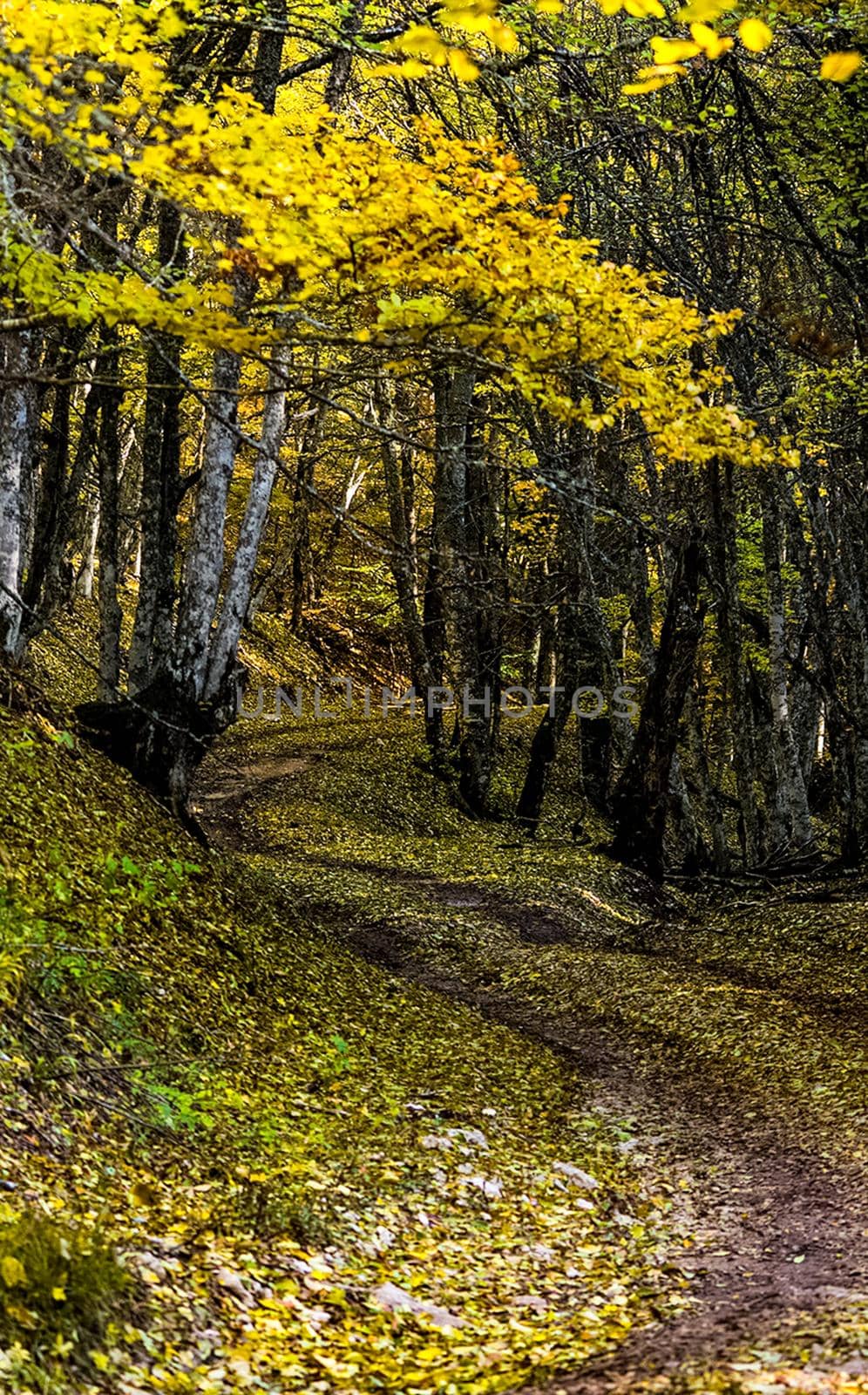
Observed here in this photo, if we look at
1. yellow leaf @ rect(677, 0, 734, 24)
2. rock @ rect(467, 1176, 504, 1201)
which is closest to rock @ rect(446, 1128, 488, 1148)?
rock @ rect(467, 1176, 504, 1201)

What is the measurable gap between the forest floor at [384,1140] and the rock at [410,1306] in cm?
1

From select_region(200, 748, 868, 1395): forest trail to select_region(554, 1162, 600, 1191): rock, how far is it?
0.52m

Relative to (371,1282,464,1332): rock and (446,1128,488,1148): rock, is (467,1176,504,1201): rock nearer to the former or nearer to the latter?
(446,1128,488,1148): rock

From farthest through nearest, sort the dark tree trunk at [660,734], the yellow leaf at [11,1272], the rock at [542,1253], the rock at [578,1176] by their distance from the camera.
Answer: the dark tree trunk at [660,734]
the rock at [578,1176]
the rock at [542,1253]
the yellow leaf at [11,1272]

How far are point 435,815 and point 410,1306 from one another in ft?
54.1

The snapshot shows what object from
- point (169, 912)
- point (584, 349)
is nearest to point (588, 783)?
point (169, 912)

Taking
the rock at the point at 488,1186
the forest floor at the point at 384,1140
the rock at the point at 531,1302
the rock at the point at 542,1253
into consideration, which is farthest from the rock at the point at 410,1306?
the rock at the point at 488,1186

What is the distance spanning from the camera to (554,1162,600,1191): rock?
6.46m

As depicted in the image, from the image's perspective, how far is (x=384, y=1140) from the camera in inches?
250

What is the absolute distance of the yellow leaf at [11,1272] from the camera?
3.36 meters

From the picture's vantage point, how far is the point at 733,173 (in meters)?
14.6

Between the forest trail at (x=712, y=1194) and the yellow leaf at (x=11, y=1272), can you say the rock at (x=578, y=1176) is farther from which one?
the yellow leaf at (x=11, y=1272)

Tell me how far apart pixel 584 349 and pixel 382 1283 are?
445 cm

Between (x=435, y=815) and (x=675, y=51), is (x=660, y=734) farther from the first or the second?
(x=675, y=51)
